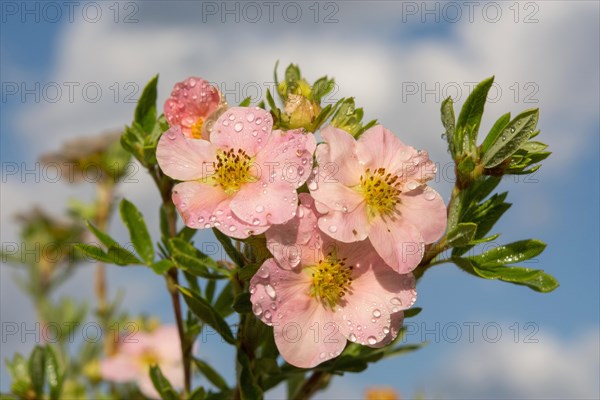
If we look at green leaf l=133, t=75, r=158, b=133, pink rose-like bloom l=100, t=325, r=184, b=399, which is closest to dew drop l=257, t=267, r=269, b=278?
green leaf l=133, t=75, r=158, b=133

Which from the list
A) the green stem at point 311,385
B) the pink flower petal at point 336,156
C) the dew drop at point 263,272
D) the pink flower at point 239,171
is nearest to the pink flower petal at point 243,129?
the pink flower at point 239,171

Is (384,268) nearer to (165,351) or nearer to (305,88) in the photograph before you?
(305,88)

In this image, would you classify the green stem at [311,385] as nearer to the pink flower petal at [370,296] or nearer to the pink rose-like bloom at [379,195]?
the pink flower petal at [370,296]

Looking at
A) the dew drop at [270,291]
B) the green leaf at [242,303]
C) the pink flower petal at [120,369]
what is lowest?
the pink flower petal at [120,369]

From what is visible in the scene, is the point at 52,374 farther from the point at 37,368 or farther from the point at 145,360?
the point at 145,360

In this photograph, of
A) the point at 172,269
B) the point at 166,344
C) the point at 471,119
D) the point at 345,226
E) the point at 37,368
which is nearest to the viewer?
the point at 345,226

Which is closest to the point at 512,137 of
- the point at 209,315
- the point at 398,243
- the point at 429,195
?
the point at 429,195

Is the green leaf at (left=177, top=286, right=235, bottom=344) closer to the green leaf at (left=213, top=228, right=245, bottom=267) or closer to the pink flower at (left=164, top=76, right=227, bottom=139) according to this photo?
the green leaf at (left=213, top=228, right=245, bottom=267)
